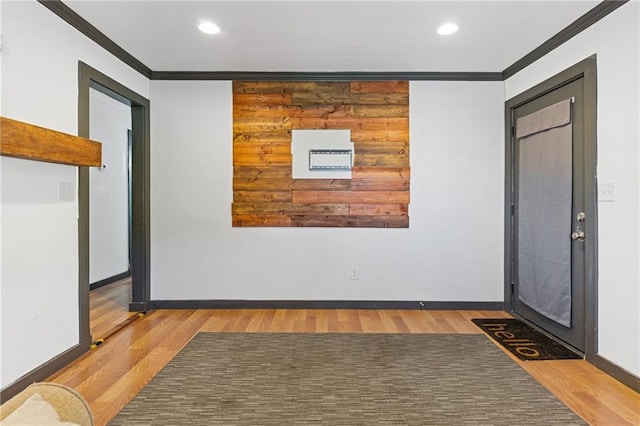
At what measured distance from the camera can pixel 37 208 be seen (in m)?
2.44

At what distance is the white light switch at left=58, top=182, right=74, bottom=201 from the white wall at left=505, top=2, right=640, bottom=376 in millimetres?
3904

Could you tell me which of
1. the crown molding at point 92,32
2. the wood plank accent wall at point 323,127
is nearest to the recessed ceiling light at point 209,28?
the crown molding at point 92,32

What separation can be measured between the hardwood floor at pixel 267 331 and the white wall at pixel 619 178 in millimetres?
323

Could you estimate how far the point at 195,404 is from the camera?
213cm

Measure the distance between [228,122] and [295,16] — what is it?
160 cm

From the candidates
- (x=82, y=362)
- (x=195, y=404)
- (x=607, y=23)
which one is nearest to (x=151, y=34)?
(x=82, y=362)

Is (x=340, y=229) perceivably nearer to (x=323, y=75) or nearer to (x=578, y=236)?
(x=323, y=75)

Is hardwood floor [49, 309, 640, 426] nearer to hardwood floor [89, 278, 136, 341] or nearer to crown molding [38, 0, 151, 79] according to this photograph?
hardwood floor [89, 278, 136, 341]

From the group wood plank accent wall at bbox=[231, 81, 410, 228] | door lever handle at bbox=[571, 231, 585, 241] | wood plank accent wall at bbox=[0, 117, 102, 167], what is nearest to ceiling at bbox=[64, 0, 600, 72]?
wood plank accent wall at bbox=[231, 81, 410, 228]

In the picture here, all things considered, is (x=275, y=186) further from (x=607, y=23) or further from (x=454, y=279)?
(x=607, y=23)

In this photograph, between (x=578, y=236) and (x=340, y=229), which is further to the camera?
(x=340, y=229)

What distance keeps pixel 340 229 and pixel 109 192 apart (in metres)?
3.54

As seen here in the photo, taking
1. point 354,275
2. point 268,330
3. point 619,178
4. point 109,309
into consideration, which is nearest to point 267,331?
point 268,330

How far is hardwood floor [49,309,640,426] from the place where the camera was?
7.14 feet
